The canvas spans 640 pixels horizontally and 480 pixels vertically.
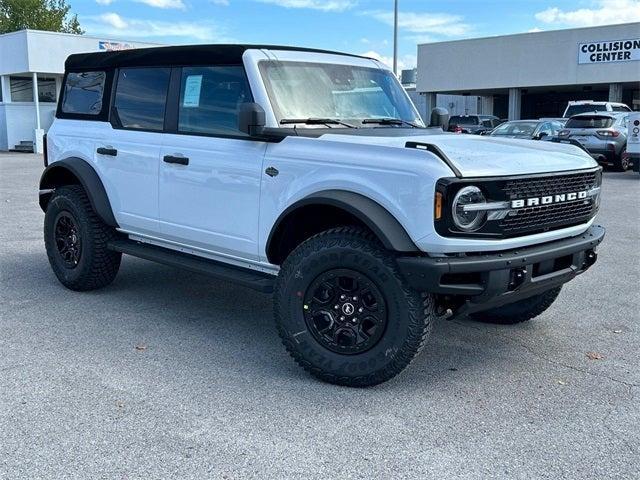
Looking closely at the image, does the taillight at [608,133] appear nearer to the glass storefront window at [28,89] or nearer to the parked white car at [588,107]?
the parked white car at [588,107]

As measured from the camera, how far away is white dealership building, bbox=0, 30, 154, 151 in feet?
94.9

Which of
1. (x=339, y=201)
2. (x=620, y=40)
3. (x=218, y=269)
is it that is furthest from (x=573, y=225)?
(x=620, y=40)

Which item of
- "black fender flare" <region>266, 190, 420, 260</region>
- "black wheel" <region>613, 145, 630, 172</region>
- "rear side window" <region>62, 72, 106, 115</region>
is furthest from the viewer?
"black wheel" <region>613, 145, 630, 172</region>

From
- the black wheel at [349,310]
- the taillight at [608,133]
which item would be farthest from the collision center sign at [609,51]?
the black wheel at [349,310]

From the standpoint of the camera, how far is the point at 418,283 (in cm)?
366

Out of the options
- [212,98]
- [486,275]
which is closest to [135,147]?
[212,98]

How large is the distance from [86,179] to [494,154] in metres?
3.44

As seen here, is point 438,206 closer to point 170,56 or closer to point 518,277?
point 518,277

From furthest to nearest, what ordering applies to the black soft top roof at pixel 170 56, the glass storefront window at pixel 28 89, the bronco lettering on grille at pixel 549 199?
the glass storefront window at pixel 28 89, the black soft top roof at pixel 170 56, the bronco lettering on grille at pixel 549 199

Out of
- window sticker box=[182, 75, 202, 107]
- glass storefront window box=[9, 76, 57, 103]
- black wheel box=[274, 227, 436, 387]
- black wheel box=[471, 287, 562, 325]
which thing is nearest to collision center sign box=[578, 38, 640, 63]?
glass storefront window box=[9, 76, 57, 103]

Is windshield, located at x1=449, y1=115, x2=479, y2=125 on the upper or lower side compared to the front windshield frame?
upper

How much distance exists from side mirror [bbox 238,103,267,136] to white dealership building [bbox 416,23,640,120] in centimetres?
3083

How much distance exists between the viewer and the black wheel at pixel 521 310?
200 inches

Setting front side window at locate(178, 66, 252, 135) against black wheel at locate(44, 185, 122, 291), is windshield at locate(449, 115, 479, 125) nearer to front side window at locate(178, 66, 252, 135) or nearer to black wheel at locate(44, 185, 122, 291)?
black wheel at locate(44, 185, 122, 291)
